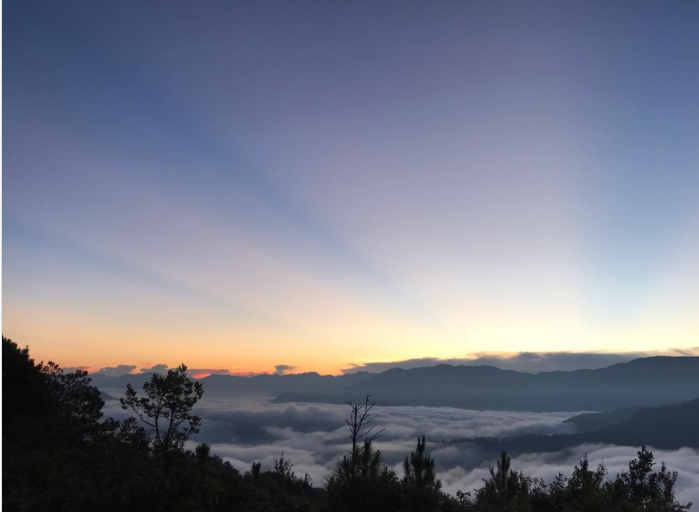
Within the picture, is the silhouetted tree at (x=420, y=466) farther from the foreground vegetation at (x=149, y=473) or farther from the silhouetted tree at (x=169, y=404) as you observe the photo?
the silhouetted tree at (x=169, y=404)

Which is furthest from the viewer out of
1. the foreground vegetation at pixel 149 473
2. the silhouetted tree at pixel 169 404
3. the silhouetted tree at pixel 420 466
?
the silhouetted tree at pixel 420 466

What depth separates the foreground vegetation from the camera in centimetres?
2102

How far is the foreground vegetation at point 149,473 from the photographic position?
68.9ft

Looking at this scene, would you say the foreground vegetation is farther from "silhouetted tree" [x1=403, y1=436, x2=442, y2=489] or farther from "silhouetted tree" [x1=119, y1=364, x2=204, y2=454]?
"silhouetted tree" [x1=403, y1=436, x2=442, y2=489]

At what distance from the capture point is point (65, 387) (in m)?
33.7

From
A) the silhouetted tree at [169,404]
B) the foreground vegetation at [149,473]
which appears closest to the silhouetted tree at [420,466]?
the foreground vegetation at [149,473]

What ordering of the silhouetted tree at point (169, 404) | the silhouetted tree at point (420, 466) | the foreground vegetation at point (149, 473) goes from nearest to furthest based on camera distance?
the foreground vegetation at point (149, 473) < the silhouetted tree at point (169, 404) < the silhouetted tree at point (420, 466)

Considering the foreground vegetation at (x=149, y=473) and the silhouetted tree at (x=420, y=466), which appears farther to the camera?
the silhouetted tree at (x=420, y=466)

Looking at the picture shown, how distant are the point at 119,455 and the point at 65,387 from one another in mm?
13344

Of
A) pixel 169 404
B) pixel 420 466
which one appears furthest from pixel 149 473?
pixel 420 466

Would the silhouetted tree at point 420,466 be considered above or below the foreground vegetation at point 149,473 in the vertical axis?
below

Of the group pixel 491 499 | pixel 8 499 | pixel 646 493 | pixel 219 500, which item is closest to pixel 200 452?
pixel 219 500

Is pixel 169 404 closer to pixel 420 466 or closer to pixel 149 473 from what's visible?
pixel 149 473

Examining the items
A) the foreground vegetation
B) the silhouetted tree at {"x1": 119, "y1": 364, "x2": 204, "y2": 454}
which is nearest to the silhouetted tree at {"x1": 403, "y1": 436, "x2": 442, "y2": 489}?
the foreground vegetation
